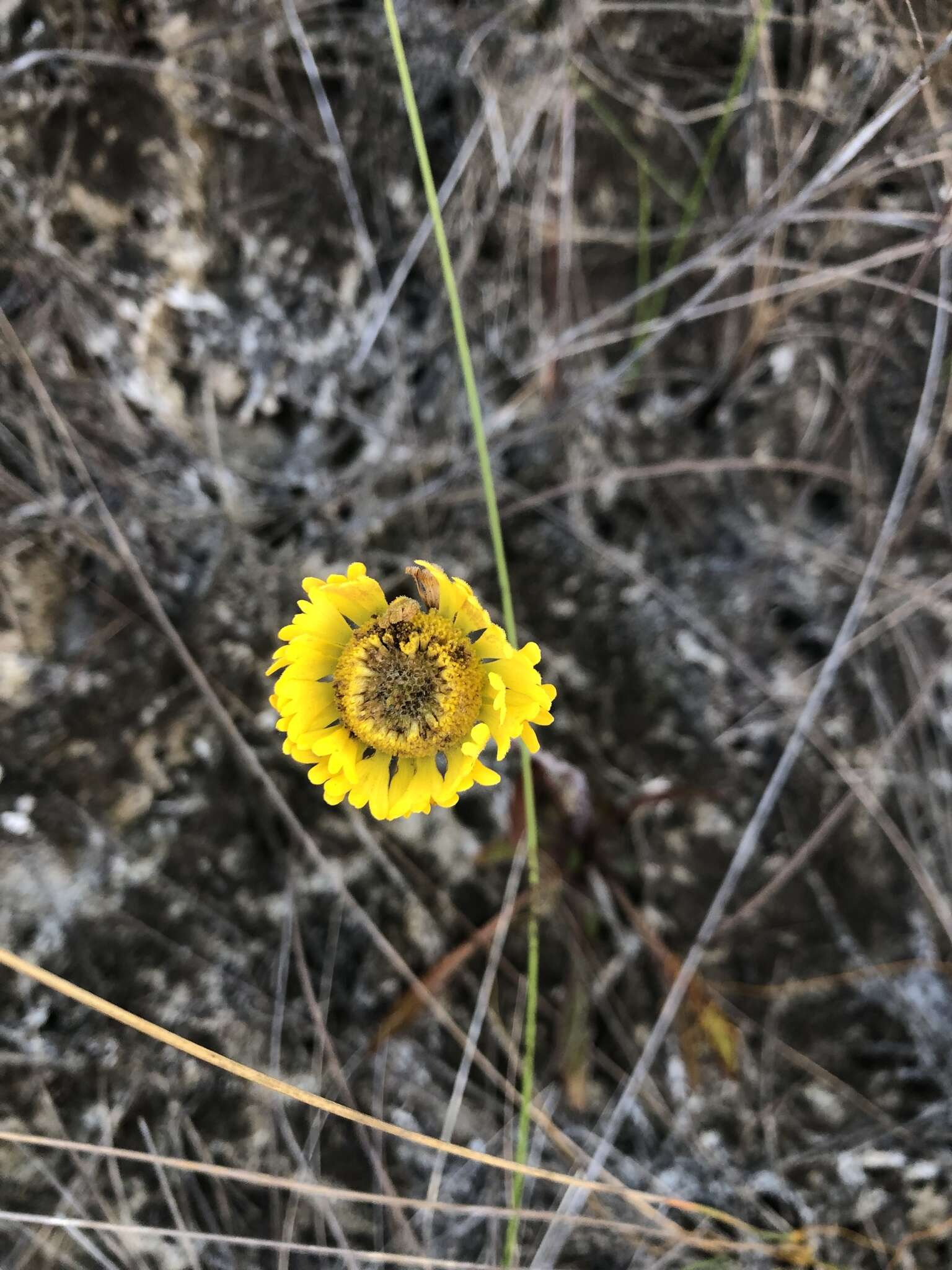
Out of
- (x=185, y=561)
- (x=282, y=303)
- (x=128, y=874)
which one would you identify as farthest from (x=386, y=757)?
(x=282, y=303)

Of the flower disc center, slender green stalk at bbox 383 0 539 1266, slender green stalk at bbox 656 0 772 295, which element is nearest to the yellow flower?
the flower disc center

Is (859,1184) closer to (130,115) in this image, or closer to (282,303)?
(282,303)

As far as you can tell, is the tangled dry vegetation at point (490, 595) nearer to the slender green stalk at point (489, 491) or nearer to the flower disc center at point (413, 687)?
the slender green stalk at point (489, 491)

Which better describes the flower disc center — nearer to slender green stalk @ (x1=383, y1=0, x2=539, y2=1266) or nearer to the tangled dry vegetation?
slender green stalk @ (x1=383, y1=0, x2=539, y2=1266)

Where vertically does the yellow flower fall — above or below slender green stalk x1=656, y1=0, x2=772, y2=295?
below

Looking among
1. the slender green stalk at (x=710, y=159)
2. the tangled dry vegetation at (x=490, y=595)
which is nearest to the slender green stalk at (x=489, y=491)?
the tangled dry vegetation at (x=490, y=595)

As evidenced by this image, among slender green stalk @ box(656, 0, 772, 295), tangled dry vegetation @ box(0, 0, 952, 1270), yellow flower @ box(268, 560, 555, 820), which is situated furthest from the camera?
slender green stalk @ box(656, 0, 772, 295)
